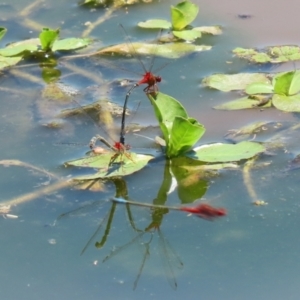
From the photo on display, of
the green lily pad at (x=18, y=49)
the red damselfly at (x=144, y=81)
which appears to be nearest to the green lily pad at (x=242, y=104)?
the red damselfly at (x=144, y=81)

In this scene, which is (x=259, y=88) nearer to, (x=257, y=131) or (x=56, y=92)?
(x=257, y=131)

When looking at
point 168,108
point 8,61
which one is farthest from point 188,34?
point 168,108

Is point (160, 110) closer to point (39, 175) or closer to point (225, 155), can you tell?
point (225, 155)

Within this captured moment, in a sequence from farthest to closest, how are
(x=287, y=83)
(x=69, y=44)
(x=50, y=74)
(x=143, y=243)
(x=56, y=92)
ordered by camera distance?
(x=69, y=44), (x=50, y=74), (x=56, y=92), (x=287, y=83), (x=143, y=243)

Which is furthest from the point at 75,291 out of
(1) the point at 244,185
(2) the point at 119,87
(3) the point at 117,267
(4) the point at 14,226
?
(2) the point at 119,87

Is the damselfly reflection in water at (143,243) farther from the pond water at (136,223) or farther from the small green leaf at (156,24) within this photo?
the small green leaf at (156,24)

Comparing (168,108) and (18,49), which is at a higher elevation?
(168,108)
